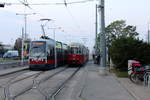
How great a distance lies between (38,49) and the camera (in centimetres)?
3272

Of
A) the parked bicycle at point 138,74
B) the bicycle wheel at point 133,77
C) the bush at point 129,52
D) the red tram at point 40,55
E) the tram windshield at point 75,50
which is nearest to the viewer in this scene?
the parked bicycle at point 138,74

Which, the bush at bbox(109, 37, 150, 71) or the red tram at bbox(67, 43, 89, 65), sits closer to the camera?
the bush at bbox(109, 37, 150, 71)

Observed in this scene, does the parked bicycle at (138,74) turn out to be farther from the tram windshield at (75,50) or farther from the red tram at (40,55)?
the tram windshield at (75,50)

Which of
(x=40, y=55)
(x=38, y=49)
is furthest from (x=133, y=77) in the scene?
(x=38, y=49)

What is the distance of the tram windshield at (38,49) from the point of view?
32.6 m

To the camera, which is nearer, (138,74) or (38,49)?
(138,74)

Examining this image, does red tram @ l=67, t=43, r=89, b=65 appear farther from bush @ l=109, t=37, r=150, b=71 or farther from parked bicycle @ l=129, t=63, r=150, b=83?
parked bicycle @ l=129, t=63, r=150, b=83

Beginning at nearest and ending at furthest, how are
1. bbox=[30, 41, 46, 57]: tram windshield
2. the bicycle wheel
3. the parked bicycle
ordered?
the parked bicycle < the bicycle wheel < bbox=[30, 41, 46, 57]: tram windshield

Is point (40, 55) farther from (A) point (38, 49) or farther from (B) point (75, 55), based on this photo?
(B) point (75, 55)

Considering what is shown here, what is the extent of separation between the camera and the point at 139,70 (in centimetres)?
1900

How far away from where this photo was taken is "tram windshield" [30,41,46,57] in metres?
32.6

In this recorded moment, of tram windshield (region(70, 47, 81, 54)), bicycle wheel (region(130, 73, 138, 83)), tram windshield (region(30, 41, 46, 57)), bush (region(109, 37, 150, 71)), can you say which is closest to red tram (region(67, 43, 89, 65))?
tram windshield (region(70, 47, 81, 54))

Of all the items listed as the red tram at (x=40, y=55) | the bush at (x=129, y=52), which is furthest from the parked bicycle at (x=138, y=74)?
the red tram at (x=40, y=55)

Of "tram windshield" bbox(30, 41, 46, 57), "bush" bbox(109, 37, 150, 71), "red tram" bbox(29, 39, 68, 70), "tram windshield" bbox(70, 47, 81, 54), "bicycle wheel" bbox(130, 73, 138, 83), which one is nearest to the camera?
"bicycle wheel" bbox(130, 73, 138, 83)
